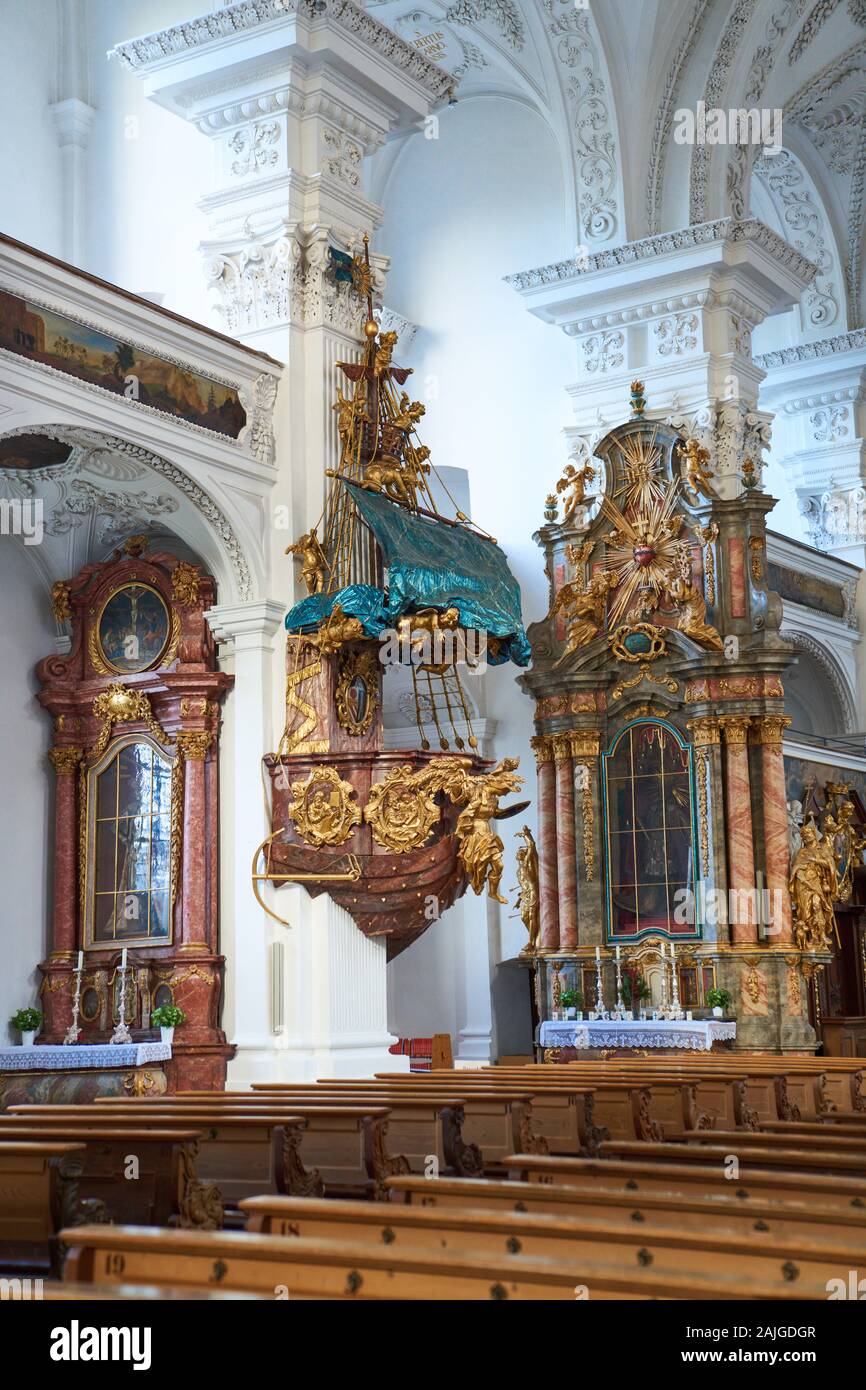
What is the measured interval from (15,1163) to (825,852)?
1276 centimetres

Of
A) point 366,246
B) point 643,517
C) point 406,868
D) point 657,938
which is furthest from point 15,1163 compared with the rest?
point 643,517

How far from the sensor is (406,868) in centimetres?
1128

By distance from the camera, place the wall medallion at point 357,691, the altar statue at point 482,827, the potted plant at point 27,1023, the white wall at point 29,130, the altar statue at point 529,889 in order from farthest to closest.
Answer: the altar statue at point 529,889, the white wall at point 29,130, the wall medallion at point 357,691, the potted plant at point 27,1023, the altar statue at point 482,827

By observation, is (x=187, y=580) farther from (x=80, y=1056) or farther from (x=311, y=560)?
(x=80, y=1056)

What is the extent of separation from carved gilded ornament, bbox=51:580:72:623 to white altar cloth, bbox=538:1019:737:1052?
683cm

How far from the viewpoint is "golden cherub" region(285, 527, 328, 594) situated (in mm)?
11906

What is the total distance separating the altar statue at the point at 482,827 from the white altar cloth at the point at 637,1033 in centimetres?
526

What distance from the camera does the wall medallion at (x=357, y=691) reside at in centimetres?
1190

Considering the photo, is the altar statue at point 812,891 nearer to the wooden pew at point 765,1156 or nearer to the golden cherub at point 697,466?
the golden cherub at point 697,466

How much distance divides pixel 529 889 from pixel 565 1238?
14009 mm

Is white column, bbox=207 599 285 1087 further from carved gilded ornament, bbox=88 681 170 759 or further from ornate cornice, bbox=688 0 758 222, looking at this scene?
ornate cornice, bbox=688 0 758 222

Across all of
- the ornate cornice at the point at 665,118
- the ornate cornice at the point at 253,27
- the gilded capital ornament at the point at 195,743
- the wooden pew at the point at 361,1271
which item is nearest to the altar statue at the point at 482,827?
the gilded capital ornament at the point at 195,743

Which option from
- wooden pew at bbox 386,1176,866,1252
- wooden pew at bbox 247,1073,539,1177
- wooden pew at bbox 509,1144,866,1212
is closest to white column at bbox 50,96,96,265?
wooden pew at bbox 247,1073,539,1177
